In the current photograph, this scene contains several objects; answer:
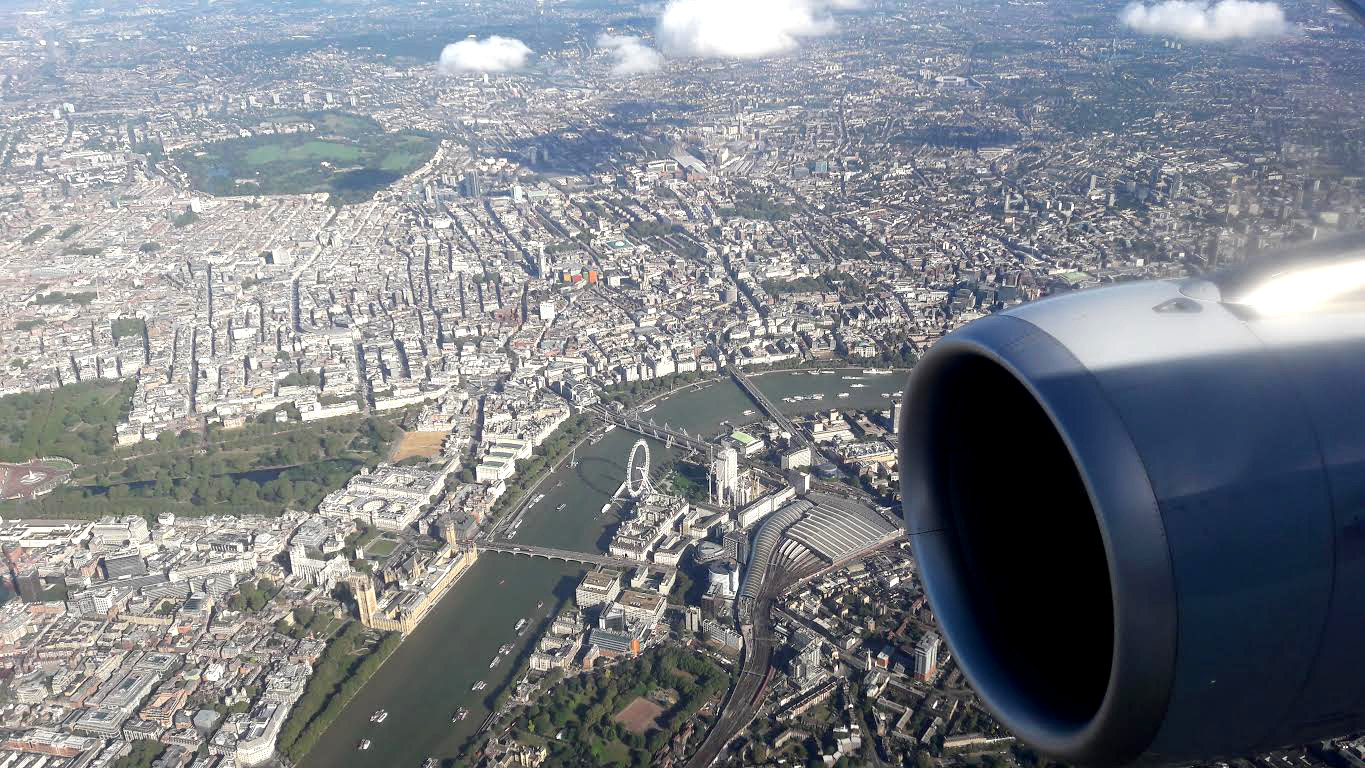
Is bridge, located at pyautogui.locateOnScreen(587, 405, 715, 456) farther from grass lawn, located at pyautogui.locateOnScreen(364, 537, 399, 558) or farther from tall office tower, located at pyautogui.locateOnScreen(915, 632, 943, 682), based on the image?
tall office tower, located at pyautogui.locateOnScreen(915, 632, 943, 682)

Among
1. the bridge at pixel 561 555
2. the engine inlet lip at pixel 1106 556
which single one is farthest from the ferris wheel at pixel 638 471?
the engine inlet lip at pixel 1106 556

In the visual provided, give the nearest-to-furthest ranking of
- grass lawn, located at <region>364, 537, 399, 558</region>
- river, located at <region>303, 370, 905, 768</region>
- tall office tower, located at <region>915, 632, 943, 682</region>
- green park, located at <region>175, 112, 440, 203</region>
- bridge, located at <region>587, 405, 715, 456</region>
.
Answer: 1. river, located at <region>303, 370, 905, 768</region>
2. tall office tower, located at <region>915, 632, 943, 682</region>
3. grass lawn, located at <region>364, 537, 399, 558</region>
4. bridge, located at <region>587, 405, 715, 456</region>
5. green park, located at <region>175, 112, 440, 203</region>

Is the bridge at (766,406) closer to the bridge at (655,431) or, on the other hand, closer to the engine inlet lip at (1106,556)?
the bridge at (655,431)

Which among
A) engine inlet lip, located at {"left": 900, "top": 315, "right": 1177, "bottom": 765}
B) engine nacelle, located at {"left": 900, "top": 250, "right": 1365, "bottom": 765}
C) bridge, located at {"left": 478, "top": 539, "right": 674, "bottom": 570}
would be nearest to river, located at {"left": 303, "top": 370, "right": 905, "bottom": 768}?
bridge, located at {"left": 478, "top": 539, "right": 674, "bottom": 570}

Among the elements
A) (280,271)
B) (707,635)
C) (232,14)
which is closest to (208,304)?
(280,271)

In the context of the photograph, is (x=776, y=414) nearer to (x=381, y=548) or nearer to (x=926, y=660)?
(x=381, y=548)

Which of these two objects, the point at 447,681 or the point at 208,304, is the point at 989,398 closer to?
the point at 447,681
